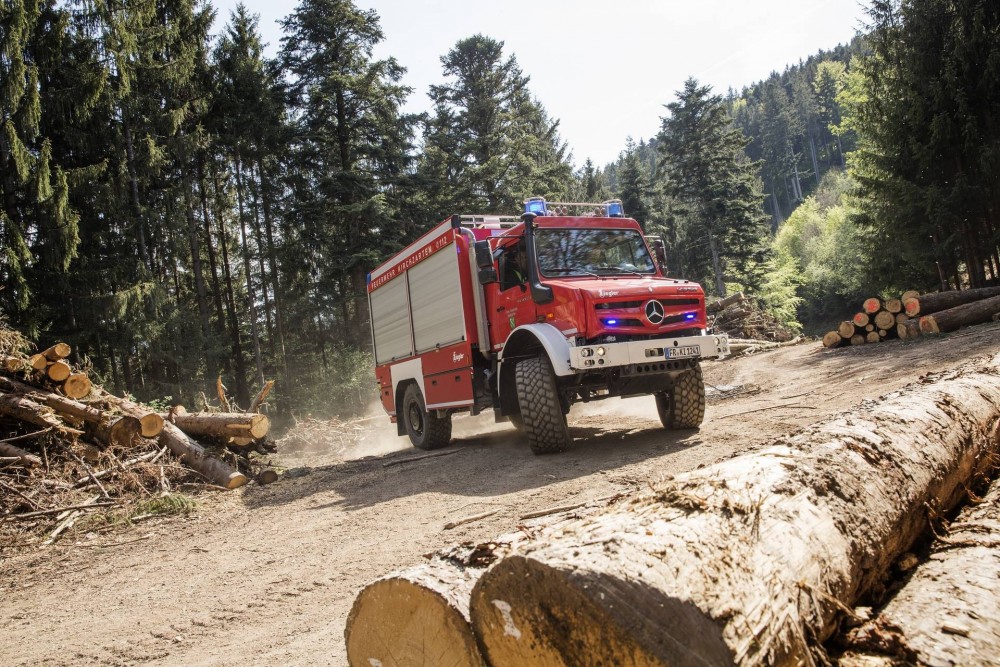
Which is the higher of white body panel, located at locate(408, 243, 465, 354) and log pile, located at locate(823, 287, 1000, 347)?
white body panel, located at locate(408, 243, 465, 354)

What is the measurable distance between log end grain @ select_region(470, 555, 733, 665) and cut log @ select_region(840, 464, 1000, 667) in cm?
81

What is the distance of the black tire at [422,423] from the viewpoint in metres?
10.7

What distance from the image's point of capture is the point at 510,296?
843cm

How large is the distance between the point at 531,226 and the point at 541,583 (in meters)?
6.56

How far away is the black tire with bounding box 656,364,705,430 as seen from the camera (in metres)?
8.32

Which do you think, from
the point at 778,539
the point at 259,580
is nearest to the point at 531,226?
the point at 259,580

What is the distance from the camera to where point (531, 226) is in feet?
26.4

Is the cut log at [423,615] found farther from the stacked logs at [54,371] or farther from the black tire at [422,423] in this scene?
the stacked logs at [54,371]

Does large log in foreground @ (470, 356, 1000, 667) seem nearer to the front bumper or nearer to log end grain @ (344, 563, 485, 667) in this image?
log end grain @ (344, 563, 485, 667)

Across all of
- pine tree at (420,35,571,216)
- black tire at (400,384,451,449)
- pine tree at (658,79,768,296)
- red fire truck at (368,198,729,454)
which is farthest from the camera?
pine tree at (658,79,768,296)

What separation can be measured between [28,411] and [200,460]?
7.20ft

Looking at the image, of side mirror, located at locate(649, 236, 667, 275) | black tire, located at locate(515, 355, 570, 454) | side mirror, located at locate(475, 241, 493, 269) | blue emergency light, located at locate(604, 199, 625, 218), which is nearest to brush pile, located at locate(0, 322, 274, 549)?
black tire, located at locate(515, 355, 570, 454)

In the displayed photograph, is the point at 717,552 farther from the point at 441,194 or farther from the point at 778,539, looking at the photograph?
the point at 441,194

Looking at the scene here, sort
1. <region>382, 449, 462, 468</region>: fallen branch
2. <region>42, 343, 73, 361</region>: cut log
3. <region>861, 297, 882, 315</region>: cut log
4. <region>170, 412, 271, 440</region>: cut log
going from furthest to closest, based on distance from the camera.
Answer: <region>861, 297, 882, 315</region>: cut log → <region>170, 412, 271, 440</region>: cut log → <region>382, 449, 462, 468</region>: fallen branch → <region>42, 343, 73, 361</region>: cut log
